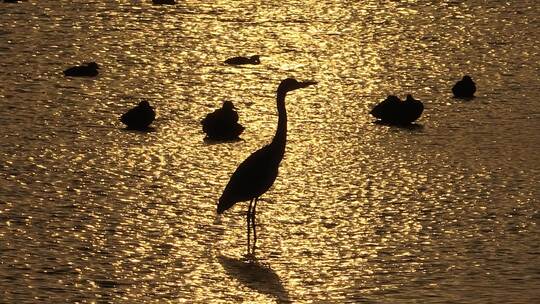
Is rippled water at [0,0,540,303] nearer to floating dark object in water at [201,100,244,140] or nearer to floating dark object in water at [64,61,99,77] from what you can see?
floating dark object in water at [201,100,244,140]

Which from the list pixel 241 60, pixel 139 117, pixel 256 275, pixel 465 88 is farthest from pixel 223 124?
pixel 256 275

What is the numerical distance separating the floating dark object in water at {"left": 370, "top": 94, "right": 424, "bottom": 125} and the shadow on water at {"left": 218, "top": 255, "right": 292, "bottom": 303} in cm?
1169

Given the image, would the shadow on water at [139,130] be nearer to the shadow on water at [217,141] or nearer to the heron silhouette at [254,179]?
the shadow on water at [217,141]

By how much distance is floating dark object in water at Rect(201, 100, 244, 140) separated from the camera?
32.6 meters

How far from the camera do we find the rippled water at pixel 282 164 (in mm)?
22344

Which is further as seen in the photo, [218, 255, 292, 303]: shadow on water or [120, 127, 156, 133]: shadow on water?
[120, 127, 156, 133]: shadow on water

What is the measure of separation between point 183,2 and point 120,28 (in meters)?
6.88

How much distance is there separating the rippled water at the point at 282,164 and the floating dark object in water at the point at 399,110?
0.34 m

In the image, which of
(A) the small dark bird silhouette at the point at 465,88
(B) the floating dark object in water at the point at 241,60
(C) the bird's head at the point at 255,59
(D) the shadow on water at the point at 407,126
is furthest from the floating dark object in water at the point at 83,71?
(A) the small dark bird silhouette at the point at 465,88

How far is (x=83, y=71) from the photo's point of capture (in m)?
39.3

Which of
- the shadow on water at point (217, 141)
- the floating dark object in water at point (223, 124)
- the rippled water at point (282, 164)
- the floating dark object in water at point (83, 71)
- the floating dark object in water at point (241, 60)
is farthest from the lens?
the floating dark object in water at point (241, 60)

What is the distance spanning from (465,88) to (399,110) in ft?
11.4

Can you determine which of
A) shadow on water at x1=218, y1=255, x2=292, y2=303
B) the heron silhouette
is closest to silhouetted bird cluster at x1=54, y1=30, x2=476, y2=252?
the heron silhouette

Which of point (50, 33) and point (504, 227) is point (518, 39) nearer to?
point (50, 33)
